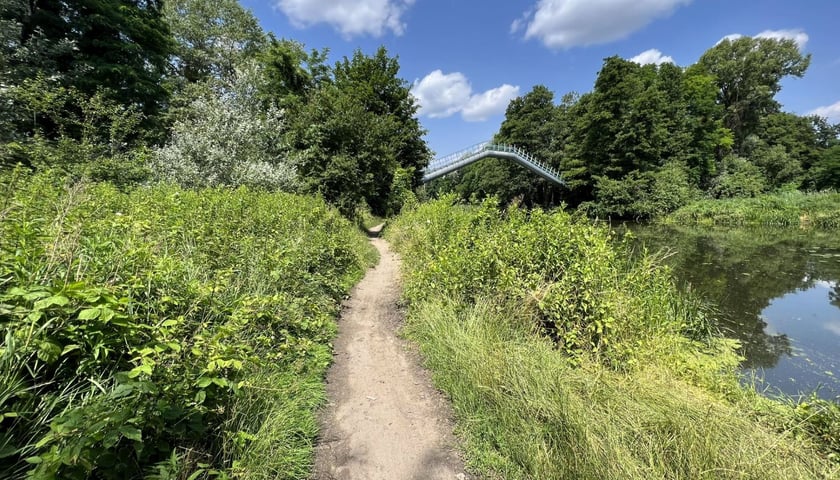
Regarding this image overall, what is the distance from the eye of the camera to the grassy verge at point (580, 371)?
2.24 meters

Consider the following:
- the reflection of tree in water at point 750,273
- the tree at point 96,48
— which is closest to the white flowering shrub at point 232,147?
the tree at point 96,48

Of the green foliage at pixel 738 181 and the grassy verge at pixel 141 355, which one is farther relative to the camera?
the green foliage at pixel 738 181

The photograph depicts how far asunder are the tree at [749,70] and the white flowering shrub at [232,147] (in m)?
40.3

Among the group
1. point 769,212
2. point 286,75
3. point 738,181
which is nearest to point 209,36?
point 286,75

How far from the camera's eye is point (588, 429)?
2.32 metres

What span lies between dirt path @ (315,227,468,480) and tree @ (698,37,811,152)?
141 feet

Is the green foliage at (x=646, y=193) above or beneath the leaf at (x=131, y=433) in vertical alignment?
above

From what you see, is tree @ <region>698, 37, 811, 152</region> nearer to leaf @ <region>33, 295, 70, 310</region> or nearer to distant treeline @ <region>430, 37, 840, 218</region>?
distant treeline @ <region>430, 37, 840, 218</region>

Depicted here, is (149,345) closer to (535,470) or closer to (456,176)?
(535,470)

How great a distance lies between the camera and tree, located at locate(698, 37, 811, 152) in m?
32.1

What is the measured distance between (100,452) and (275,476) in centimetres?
112

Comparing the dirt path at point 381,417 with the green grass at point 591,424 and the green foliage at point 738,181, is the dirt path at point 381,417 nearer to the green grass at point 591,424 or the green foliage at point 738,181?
the green grass at point 591,424

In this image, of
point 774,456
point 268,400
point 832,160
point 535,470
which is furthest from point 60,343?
point 832,160

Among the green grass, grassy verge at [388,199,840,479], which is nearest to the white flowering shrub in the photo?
grassy verge at [388,199,840,479]
